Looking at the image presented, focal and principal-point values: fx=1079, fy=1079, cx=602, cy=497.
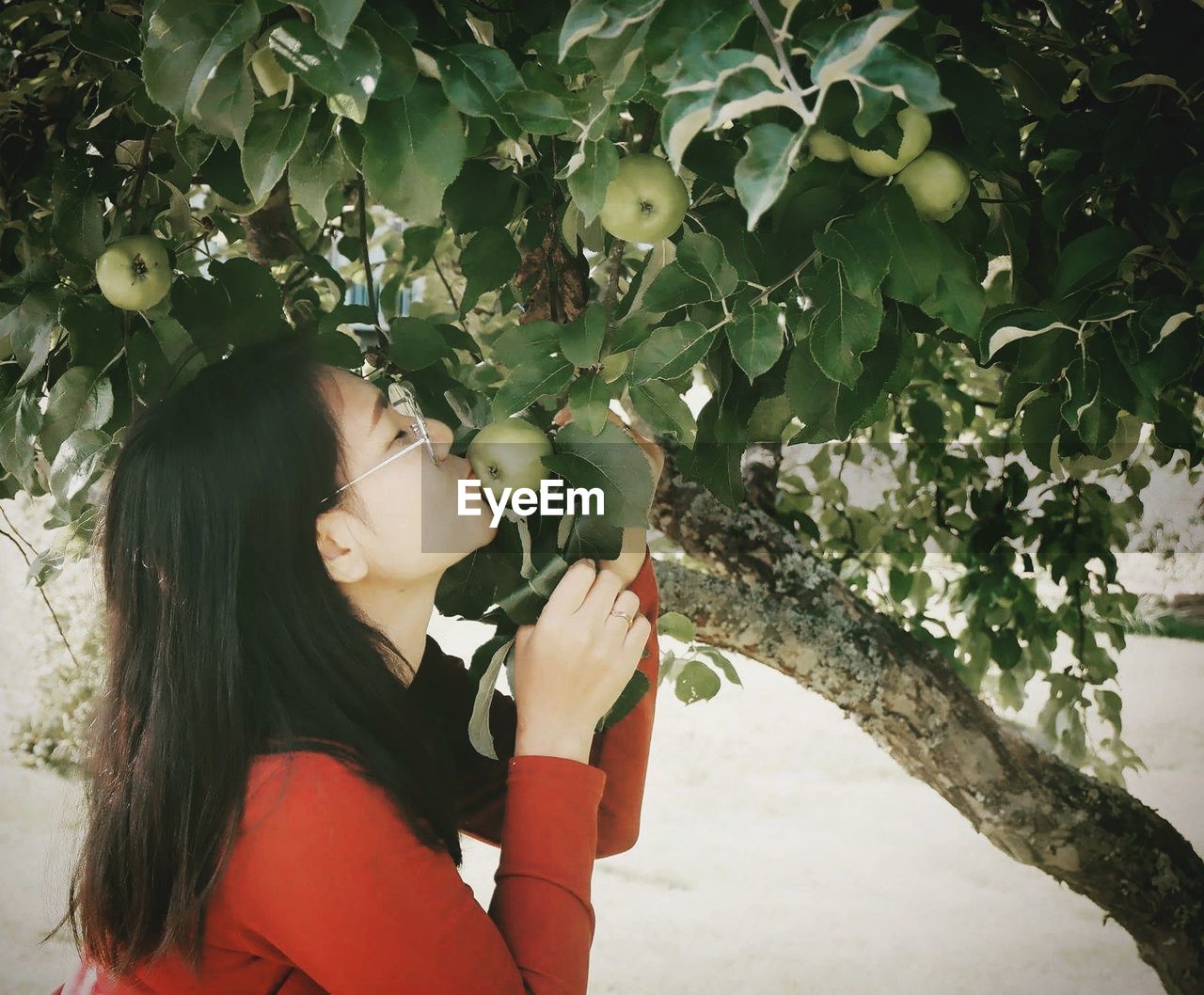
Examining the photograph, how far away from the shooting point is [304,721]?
91cm

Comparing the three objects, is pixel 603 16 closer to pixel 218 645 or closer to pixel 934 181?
pixel 934 181

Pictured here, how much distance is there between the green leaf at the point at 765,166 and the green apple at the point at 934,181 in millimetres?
227

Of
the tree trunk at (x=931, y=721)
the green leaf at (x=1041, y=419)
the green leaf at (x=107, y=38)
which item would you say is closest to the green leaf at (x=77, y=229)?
the green leaf at (x=107, y=38)

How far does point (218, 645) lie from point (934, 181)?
67 cm

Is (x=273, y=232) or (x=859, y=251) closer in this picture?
(x=859, y=251)

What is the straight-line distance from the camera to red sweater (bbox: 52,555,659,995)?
0.81m

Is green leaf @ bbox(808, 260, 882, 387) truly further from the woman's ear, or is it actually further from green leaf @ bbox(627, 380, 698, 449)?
the woman's ear

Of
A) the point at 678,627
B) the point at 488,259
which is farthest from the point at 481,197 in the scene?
the point at 678,627

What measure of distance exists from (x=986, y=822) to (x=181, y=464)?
4.20 feet

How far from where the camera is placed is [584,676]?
935 millimetres

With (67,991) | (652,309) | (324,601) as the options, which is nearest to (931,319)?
(652,309)

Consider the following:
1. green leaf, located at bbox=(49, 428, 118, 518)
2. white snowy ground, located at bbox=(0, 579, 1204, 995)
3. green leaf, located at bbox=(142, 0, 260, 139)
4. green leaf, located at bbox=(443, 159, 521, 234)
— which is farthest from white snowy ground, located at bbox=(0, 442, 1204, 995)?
green leaf, located at bbox=(142, 0, 260, 139)

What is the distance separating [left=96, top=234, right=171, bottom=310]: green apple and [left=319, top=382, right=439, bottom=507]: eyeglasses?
0.22 metres

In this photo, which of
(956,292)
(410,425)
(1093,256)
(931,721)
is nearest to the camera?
(956,292)
